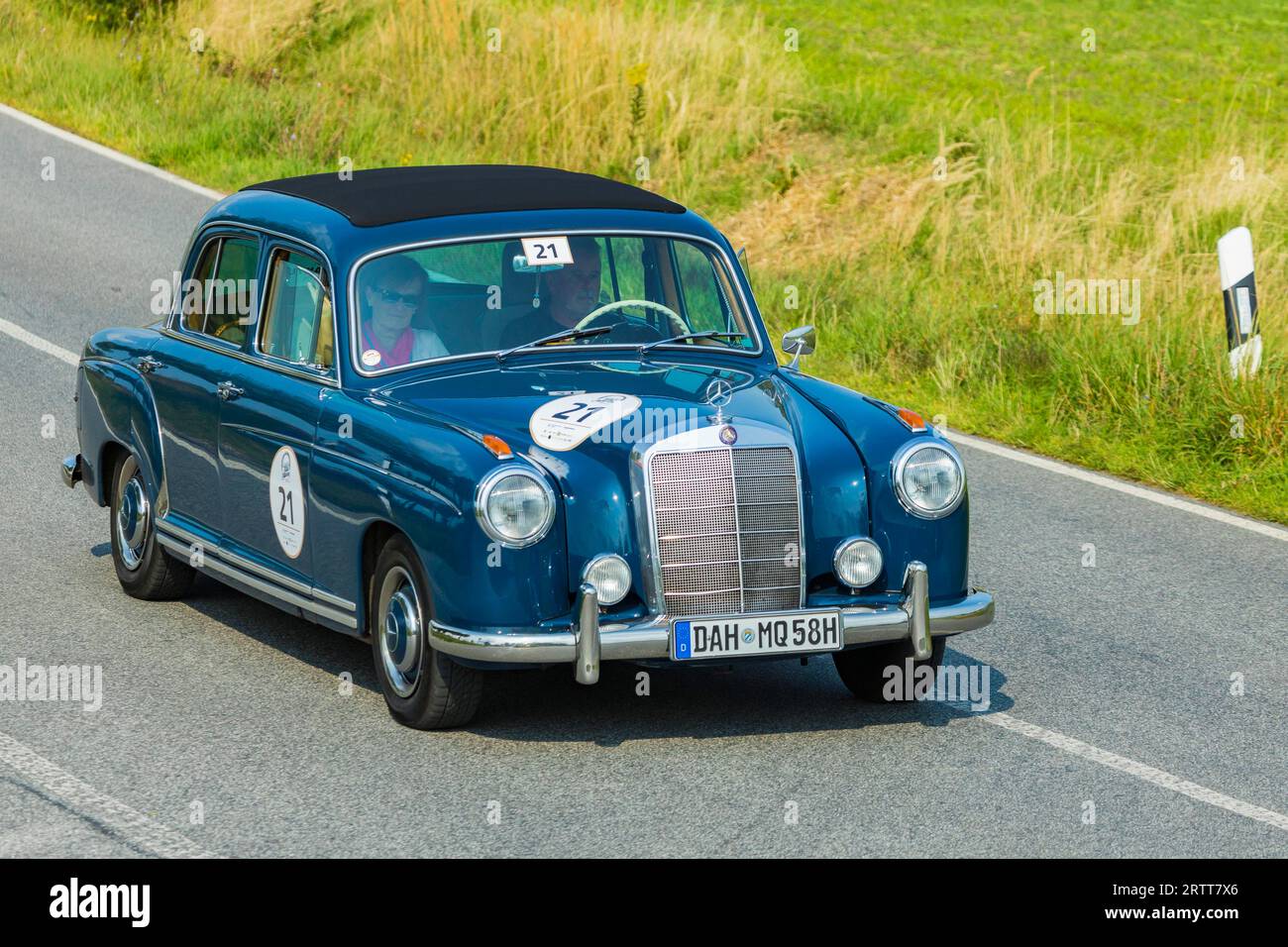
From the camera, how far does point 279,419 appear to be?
7594mm

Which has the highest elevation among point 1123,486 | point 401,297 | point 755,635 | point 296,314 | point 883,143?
point 401,297

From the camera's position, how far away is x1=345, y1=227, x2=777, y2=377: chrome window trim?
7.51 metres

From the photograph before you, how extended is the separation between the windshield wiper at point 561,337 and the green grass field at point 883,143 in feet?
14.3

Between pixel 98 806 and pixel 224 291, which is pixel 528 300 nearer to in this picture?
pixel 224 291

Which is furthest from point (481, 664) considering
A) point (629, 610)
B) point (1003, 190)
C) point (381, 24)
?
point (381, 24)

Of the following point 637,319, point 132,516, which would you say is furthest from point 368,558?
point 132,516

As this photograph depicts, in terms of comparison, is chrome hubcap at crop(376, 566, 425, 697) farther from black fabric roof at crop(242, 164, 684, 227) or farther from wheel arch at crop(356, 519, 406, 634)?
black fabric roof at crop(242, 164, 684, 227)

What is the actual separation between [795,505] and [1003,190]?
9014mm

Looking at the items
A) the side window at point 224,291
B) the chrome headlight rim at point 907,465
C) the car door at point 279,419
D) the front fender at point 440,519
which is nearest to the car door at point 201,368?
the side window at point 224,291

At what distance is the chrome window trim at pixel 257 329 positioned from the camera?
24.8 ft

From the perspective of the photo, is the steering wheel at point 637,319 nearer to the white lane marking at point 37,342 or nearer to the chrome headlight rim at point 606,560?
the chrome headlight rim at point 606,560

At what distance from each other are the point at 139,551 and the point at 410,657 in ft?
7.44

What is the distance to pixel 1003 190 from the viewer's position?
15.3 metres
